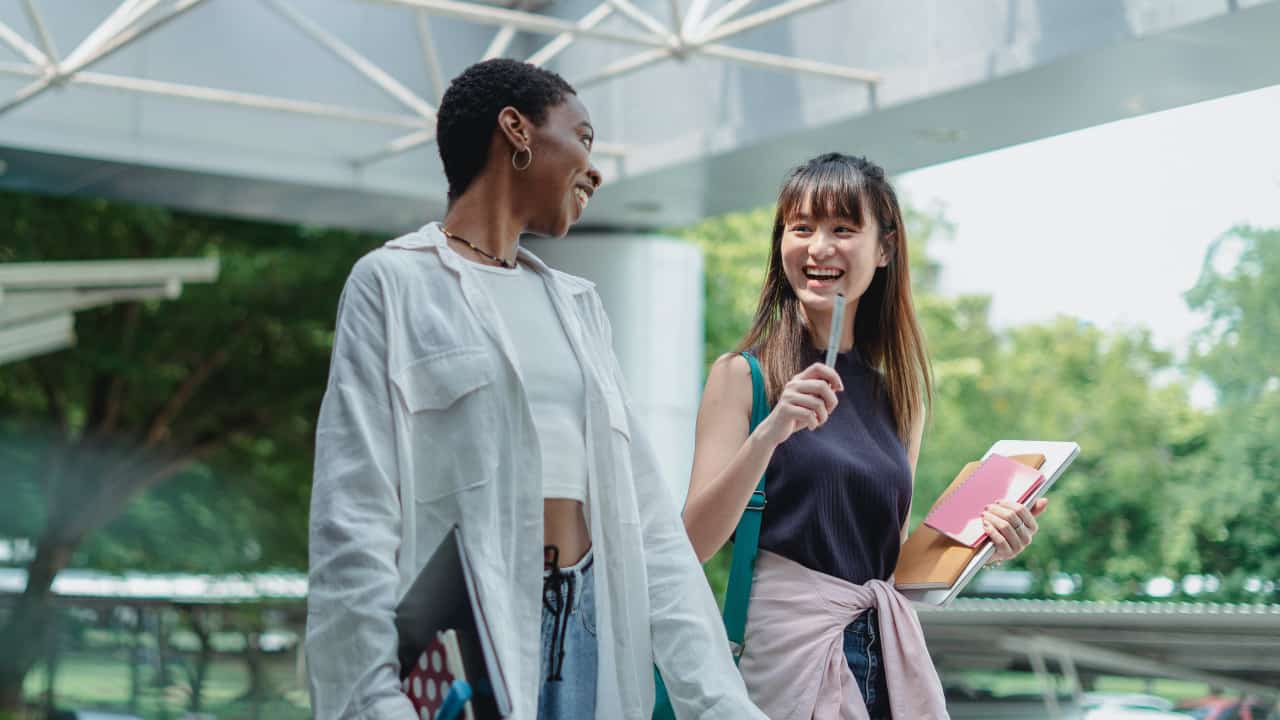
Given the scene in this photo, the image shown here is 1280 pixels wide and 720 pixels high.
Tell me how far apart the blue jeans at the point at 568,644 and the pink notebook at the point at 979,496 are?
720mm

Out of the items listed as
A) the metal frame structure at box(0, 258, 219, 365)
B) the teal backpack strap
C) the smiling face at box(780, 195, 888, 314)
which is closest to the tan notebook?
the teal backpack strap

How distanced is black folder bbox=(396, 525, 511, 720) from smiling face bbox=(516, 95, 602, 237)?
494 mm

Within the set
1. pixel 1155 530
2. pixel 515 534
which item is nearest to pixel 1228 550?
pixel 1155 530

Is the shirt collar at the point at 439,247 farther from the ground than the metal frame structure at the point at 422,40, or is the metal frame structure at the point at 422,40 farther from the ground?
the metal frame structure at the point at 422,40

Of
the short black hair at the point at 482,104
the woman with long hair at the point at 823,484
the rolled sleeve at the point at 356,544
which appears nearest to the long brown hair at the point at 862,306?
the woman with long hair at the point at 823,484

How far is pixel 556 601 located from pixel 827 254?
82 centimetres

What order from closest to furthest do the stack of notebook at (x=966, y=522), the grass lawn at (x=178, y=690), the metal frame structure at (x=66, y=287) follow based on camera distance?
1. the stack of notebook at (x=966, y=522)
2. the metal frame structure at (x=66, y=287)
3. the grass lawn at (x=178, y=690)

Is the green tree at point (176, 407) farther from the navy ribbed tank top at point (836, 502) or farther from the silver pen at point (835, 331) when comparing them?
the silver pen at point (835, 331)

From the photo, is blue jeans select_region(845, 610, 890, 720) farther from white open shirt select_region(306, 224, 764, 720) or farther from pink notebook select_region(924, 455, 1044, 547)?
white open shirt select_region(306, 224, 764, 720)

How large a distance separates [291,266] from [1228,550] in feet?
28.7

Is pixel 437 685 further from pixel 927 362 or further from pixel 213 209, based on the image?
pixel 213 209

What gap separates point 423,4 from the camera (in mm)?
7117

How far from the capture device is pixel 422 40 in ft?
25.9

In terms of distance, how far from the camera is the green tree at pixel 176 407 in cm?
1353
